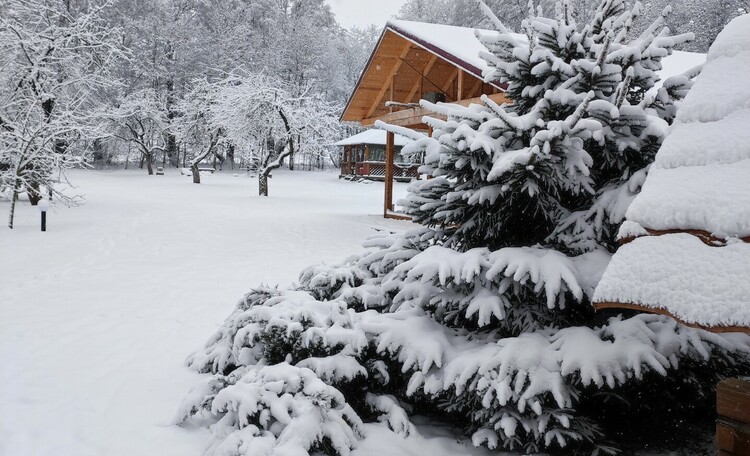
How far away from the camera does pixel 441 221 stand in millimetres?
3717

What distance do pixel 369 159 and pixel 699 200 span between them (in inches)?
1581

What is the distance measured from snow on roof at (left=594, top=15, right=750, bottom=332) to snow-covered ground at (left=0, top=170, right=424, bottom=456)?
2.02 m

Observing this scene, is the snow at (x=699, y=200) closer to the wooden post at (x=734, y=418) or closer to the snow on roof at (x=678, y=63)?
the wooden post at (x=734, y=418)

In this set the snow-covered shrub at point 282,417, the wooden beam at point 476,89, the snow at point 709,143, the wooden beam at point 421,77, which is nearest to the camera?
the snow at point 709,143

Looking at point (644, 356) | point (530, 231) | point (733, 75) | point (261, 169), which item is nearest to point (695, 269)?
point (733, 75)

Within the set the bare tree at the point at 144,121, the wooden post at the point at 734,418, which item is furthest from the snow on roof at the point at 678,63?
the bare tree at the point at 144,121

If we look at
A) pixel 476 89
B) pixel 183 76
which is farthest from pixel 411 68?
pixel 183 76

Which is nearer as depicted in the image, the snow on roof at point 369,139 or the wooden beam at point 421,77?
the wooden beam at point 421,77

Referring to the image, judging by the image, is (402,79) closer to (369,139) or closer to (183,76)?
(369,139)

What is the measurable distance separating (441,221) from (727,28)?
81.6 inches

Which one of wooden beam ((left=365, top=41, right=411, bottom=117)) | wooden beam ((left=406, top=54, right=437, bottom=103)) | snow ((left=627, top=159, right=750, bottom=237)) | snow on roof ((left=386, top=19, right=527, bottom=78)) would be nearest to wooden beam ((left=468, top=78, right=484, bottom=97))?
wooden beam ((left=406, top=54, right=437, bottom=103))

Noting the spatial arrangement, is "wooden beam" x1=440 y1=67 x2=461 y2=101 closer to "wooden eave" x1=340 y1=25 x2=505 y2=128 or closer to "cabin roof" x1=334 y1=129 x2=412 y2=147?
"wooden eave" x1=340 y1=25 x2=505 y2=128

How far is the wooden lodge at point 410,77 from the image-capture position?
11.8m

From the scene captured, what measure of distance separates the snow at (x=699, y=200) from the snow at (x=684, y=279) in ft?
0.19
